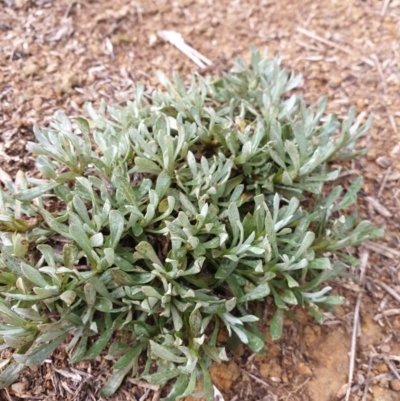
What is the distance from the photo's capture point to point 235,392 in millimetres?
2289

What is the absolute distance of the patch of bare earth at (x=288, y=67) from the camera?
92.7 inches

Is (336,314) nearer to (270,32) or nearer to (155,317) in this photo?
(155,317)

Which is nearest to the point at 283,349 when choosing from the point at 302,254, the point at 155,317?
the point at 302,254

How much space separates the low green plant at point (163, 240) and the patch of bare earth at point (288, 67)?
0.18 metres

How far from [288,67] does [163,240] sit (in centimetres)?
181

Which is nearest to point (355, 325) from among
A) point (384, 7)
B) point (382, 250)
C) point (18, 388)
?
point (382, 250)

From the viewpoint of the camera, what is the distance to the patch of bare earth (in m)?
2.36

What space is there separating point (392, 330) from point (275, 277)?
28.5 inches

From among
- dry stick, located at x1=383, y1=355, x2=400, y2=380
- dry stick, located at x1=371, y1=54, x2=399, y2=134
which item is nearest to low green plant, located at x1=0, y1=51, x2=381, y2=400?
dry stick, located at x1=383, y1=355, x2=400, y2=380

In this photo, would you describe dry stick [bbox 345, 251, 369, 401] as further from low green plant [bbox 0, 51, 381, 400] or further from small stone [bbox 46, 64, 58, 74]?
small stone [bbox 46, 64, 58, 74]

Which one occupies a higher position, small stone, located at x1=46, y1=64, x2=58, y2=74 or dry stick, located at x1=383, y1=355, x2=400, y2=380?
small stone, located at x1=46, y1=64, x2=58, y2=74

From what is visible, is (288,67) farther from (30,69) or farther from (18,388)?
(18,388)

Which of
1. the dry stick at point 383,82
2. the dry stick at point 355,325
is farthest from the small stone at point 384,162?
the dry stick at point 355,325

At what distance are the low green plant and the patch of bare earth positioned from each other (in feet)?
0.58
